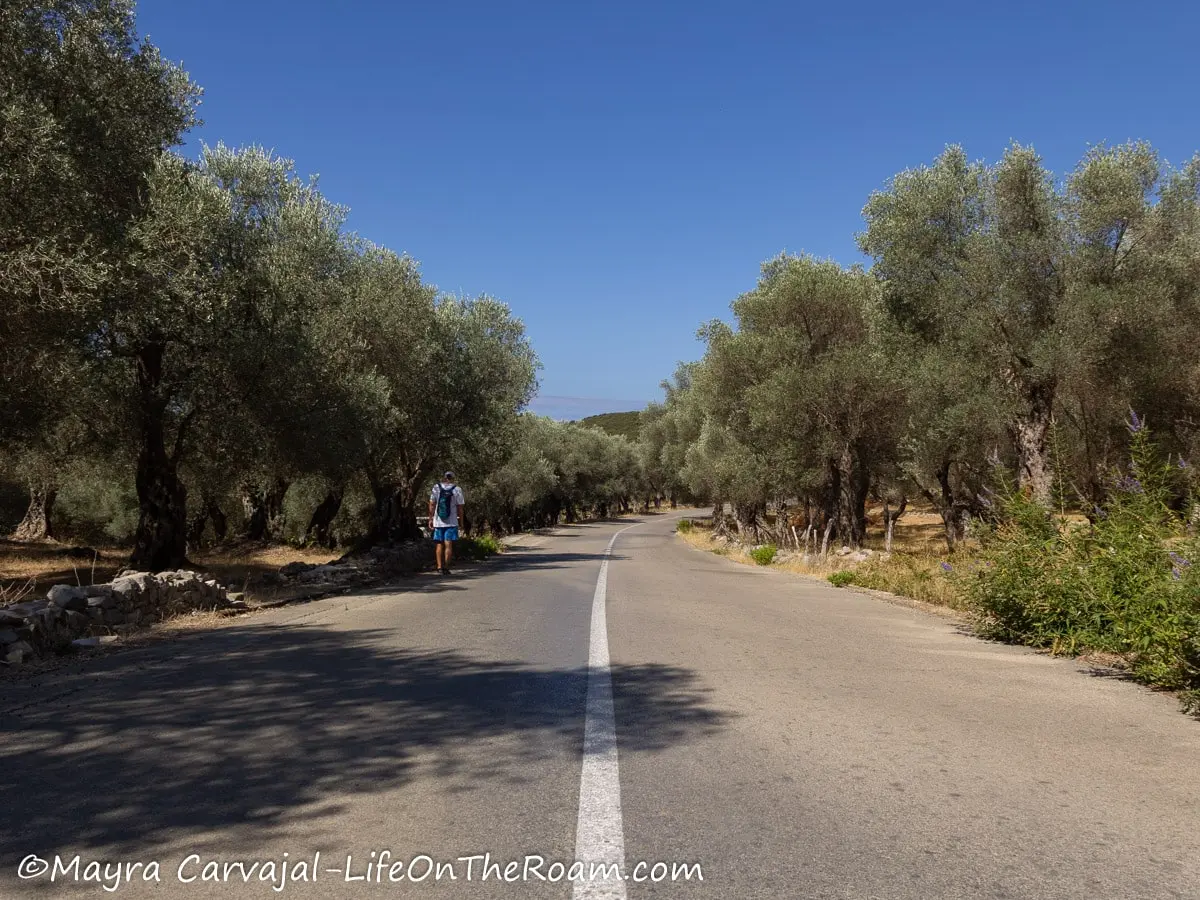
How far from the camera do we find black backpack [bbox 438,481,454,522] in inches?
687

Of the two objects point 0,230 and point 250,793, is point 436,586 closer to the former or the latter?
point 0,230

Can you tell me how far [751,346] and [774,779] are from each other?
23242 millimetres

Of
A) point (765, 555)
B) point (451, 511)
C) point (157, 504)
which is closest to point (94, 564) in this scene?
point (157, 504)

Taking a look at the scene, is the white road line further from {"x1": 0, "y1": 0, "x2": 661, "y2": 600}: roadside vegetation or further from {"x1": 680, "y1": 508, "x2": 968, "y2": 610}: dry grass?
{"x1": 0, "y1": 0, "x2": 661, "y2": 600}: roadside vegetation

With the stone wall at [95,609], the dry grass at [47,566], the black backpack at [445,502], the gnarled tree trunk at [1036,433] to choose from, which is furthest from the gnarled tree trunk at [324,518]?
the gnarled tree trunk at [1036,433]

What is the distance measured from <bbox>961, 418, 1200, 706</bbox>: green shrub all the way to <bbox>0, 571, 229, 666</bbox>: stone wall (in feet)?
31.9

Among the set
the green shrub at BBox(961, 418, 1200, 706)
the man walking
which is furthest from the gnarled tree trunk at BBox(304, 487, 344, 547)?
the green shrub at BBox(961, 418, 1200, 706)

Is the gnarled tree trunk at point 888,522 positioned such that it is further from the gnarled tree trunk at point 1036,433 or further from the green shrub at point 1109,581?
the green shrub at point 1109,581

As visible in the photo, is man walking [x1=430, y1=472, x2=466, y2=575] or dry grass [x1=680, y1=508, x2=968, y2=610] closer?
dry grass [x1=680, y1=508, x2=968, y2=610]

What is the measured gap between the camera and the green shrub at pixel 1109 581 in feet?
21.0

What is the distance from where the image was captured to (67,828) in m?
3.73

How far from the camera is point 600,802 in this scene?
399cm

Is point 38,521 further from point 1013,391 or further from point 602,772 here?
point 602,772

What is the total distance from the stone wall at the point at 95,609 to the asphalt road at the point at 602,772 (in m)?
0.92
